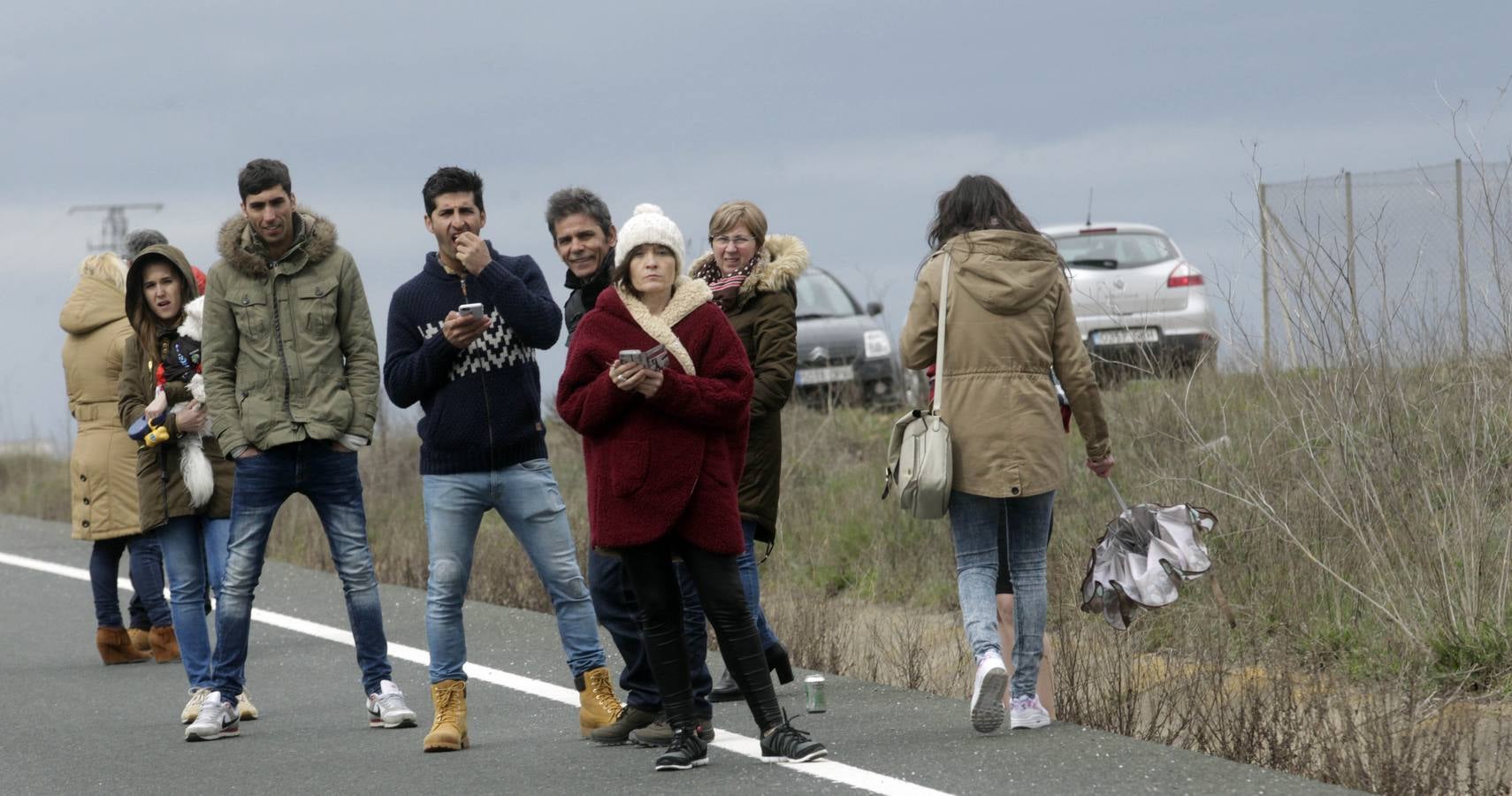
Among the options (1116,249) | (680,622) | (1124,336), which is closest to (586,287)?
(680,622)

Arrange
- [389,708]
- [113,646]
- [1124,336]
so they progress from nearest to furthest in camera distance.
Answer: [389,708], [113,646], [1124,336]

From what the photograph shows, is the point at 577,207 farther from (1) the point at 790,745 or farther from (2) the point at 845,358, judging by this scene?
(2) the point at 845,358

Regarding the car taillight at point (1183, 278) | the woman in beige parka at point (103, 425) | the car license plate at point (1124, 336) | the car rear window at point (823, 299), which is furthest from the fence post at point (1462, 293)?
the car rear window at point (823, 299)

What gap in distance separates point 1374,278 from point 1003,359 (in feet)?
11.1

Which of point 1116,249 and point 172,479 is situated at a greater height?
point 1116,249

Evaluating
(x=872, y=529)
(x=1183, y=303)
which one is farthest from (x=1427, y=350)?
(x=1183, y=303)

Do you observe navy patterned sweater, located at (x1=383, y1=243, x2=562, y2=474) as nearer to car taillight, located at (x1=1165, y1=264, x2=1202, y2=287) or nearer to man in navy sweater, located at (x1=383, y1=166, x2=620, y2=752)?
man in navy sweater, located at (x1=383, y1=166, x2=620, y2=752)

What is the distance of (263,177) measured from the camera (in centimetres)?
745

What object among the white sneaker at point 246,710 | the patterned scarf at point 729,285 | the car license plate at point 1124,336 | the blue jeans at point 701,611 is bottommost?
the white sneaker at point 246,710

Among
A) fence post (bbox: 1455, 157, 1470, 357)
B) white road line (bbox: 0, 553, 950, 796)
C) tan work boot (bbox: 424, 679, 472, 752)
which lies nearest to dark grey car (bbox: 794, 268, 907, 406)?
white road line (bbox: 0, 553, 950, 796)

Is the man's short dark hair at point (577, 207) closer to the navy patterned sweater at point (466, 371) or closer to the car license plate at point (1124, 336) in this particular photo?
the navy patterned sweater at point (466, 371)

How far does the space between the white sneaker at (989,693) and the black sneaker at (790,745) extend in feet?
1.96

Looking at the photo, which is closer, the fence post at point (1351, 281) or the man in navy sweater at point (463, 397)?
the man in navy sweater at point (463, 397)

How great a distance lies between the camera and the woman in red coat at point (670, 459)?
631 cm
